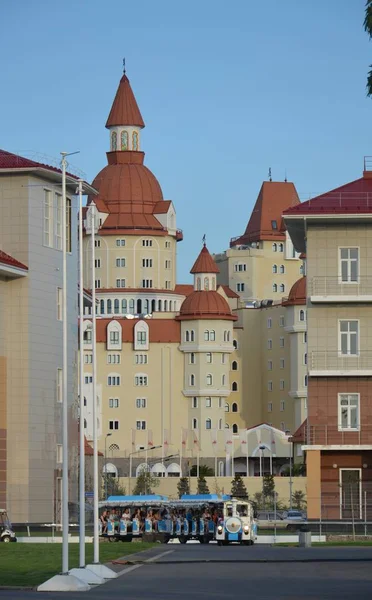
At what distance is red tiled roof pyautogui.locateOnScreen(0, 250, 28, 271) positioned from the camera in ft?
251

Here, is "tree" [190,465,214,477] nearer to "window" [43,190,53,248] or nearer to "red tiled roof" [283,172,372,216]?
"window" [43,190,53,248]

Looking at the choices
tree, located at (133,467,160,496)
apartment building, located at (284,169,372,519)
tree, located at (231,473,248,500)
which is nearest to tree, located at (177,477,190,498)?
tree, located at (133,467,160,496)

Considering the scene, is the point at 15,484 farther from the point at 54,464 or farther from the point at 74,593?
the point at 74,593

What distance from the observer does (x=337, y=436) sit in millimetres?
75125

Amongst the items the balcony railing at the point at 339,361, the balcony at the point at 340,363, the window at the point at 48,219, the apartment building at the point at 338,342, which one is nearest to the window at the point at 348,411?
the apartment building at the point at 338,342

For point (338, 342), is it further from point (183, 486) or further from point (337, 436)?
point (183, 486)

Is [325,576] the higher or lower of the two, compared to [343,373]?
lower

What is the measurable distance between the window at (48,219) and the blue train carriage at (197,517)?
44.8 ft

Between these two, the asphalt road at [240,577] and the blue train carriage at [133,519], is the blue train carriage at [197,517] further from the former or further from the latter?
the asphalt road at [240,577]

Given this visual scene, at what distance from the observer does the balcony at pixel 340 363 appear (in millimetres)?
75812

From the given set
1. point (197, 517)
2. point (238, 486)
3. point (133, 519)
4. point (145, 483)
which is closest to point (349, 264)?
point (197, 517)

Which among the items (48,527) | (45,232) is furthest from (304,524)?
(45,232)

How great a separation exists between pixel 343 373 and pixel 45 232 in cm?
1570

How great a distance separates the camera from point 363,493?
7319 centimetres
